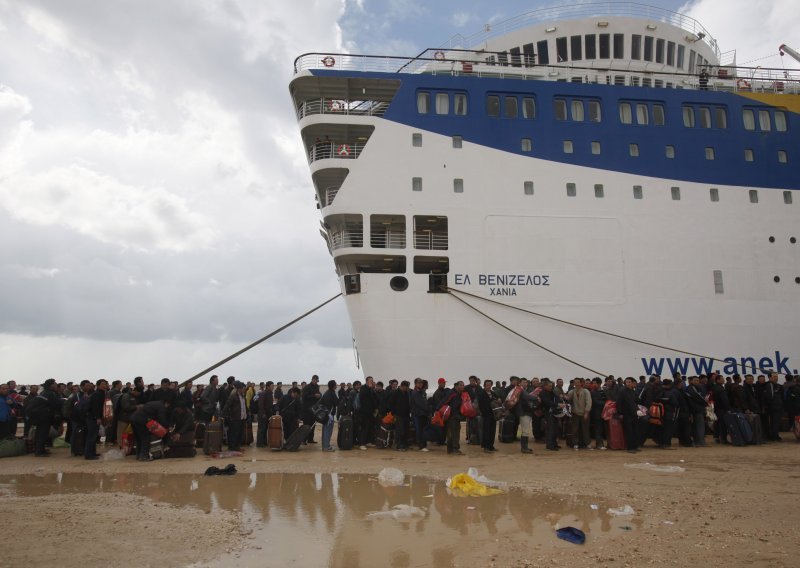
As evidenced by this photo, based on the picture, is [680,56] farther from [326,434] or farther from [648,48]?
[326,434]

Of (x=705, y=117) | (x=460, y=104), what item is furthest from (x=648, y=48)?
(x=460, y=104)

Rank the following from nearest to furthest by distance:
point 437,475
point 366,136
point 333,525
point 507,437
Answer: point 333,525, point 437,475, point 507,437, point 366,136

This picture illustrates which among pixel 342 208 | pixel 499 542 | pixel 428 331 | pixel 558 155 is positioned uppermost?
pixel 558 155

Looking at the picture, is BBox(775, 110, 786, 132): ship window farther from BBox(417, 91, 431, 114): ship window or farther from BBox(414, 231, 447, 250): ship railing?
BBox(414, 231, 447, 250): ship railing

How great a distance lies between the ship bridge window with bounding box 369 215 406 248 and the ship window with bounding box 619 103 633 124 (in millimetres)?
7243

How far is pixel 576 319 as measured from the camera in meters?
15.6

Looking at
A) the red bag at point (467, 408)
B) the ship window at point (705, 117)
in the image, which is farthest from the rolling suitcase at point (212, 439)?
the ship window at point (705, 117)

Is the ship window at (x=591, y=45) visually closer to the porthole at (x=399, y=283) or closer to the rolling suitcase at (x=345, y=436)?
the porthole at (x=399, y=283)

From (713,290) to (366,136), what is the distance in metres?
10.6

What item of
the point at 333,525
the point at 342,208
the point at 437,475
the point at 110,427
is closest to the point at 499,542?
the point at 333,525

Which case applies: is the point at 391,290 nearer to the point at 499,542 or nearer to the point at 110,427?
the point at 110,427

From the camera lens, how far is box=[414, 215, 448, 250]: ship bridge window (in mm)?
15641

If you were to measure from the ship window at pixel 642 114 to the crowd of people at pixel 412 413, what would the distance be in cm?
852

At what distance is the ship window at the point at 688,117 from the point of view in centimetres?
1780
